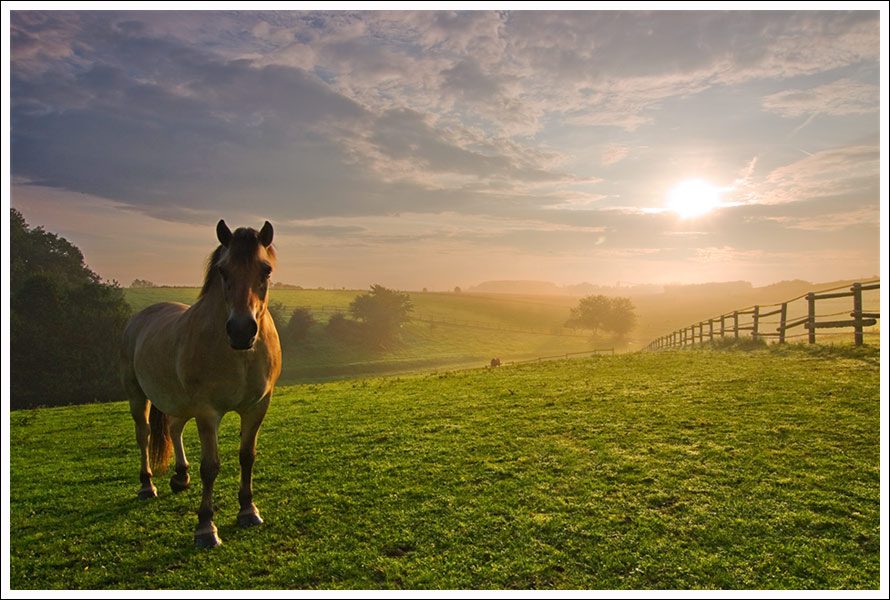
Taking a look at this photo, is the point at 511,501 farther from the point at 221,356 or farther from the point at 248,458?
the point at 221,356

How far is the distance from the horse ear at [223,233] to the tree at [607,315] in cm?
7376

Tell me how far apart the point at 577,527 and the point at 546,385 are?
8.93 metres

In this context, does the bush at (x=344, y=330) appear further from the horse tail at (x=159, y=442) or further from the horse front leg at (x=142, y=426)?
the horse tail at (x=159, y=442)

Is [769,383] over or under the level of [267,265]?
under

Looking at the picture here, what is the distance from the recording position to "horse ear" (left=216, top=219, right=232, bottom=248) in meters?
4.60

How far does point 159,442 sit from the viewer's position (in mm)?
6789

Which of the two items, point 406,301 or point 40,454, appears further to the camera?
A: point 406,301

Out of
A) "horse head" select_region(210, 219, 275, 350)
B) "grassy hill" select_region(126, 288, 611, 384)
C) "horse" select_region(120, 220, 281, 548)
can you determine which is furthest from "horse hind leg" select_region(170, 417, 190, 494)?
"grassy hill" select_region(126, 288, 611, 384)

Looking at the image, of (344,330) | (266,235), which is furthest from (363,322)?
(266,235)

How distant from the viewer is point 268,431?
1052 centimetres

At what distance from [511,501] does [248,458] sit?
3106 mm

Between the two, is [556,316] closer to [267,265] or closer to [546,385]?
[546,385]

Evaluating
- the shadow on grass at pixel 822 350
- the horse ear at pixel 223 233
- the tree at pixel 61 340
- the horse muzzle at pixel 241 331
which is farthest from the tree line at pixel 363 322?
the horse muzzle at pixel 241 331

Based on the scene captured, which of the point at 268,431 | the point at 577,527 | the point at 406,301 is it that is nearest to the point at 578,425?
the point at 577,527
